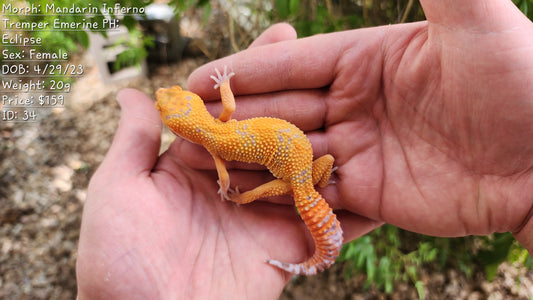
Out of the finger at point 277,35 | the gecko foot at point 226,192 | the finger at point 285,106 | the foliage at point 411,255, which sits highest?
the finger at point 277,35

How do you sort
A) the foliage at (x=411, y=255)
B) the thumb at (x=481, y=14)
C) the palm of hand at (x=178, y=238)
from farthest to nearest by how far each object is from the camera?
the foliage at (x=411, y=255), the palm of hand at (x=178, y=238), the thumb at (x=481, y=14)

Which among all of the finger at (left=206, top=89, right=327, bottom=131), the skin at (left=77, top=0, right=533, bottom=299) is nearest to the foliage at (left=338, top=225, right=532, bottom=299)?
the skin at (left=77, top=0, right=533, bottom=299)

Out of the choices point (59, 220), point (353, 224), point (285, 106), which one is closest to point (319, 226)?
point (353, 224)

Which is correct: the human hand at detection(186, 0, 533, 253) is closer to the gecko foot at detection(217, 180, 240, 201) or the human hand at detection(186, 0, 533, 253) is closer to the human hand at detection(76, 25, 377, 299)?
the gecko foot at detection(217, 180, 240, 201)

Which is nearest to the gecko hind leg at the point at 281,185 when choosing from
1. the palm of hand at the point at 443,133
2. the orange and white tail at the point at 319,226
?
the orange and white tail at the point at 319,226

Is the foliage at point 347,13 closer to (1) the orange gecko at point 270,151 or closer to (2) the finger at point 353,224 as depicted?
(1) the orange gecko at point 270,151
